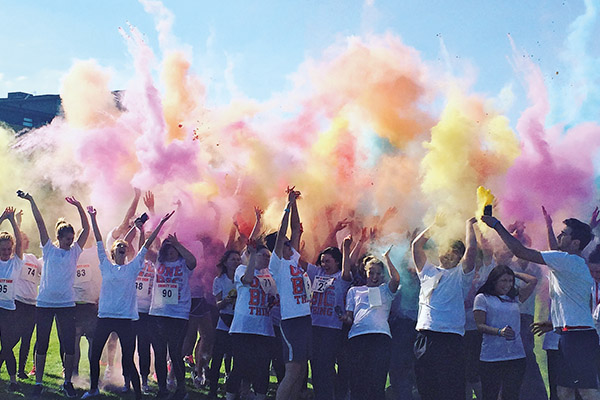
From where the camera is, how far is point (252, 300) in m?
6.23

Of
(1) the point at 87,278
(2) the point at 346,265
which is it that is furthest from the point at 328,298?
(1) the point at 87,278

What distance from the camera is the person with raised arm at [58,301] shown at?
266 inches

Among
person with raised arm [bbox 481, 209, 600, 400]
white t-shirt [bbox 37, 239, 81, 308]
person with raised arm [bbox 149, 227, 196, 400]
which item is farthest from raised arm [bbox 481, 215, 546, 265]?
white t-shirt [bbox 37, 239, 81, 308]

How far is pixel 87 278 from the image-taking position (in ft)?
25.0

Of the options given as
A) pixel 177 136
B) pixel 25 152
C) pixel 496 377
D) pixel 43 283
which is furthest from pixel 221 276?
pixel 25 152

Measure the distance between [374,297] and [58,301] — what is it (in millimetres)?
3319

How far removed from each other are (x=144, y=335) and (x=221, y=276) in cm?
103

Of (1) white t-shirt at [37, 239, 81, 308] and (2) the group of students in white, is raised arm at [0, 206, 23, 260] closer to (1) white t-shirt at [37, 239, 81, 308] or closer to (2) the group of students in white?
(2) the group of students in white

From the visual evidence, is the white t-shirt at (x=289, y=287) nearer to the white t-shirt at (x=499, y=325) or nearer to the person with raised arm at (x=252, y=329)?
the person with raised arm at (x=252, y=329)

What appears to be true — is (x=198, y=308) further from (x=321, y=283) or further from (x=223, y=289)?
(x=321, y=283)

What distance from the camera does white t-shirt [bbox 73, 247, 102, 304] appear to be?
7.57 meters

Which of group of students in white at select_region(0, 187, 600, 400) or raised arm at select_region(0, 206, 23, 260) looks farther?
raised arm at select_region(0, 206, 23, 260)

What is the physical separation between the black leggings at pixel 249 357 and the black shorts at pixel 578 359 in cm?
254

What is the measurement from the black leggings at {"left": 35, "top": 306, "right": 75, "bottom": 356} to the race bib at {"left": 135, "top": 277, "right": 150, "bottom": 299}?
0.77 m
